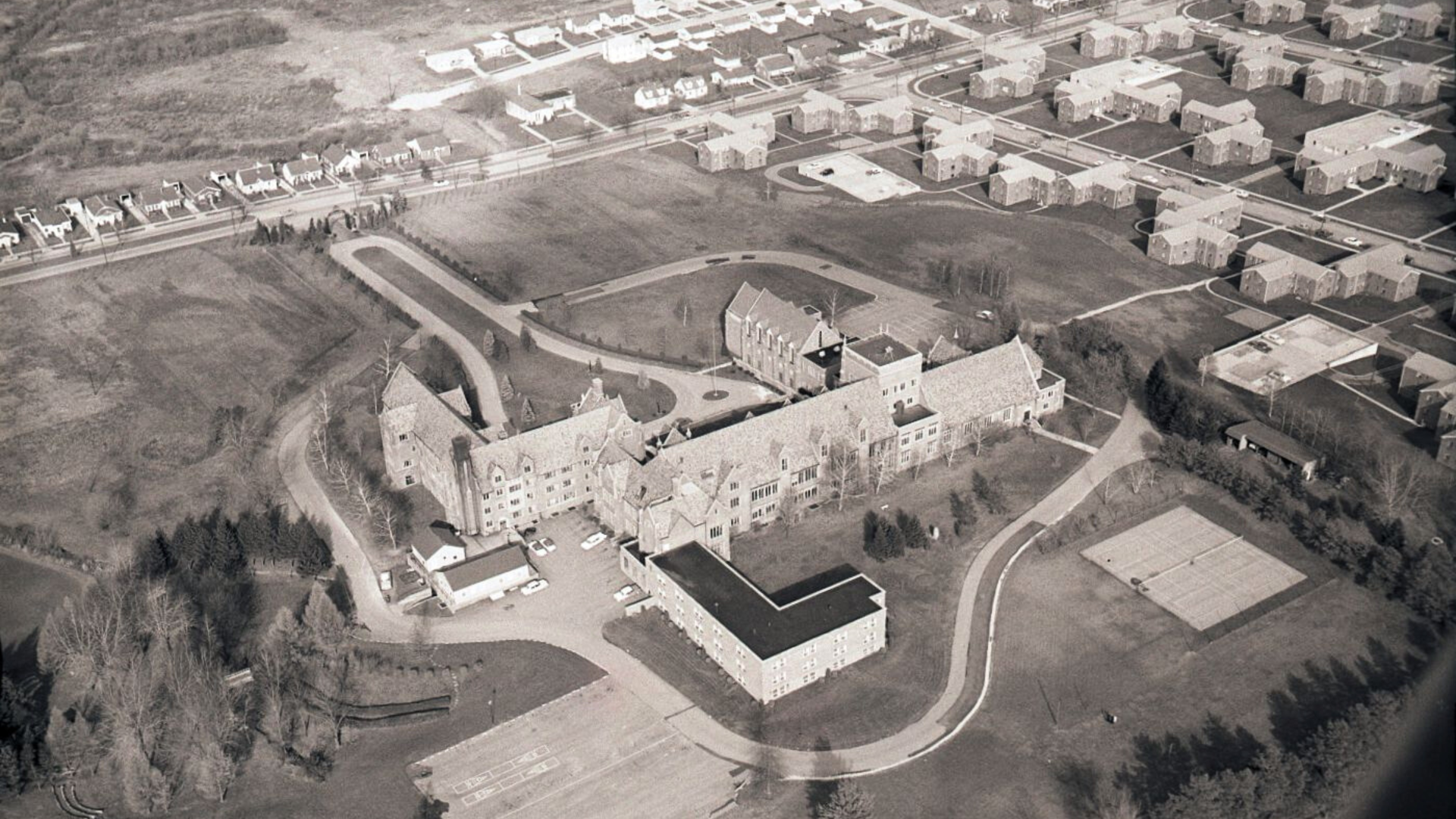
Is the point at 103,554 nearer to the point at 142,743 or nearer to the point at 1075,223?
the point at 142,743

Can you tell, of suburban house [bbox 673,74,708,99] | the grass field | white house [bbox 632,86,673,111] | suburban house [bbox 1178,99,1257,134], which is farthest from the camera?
suburban house [bbox 673,74,708,99]

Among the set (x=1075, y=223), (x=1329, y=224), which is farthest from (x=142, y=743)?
(x=1329, y=224)

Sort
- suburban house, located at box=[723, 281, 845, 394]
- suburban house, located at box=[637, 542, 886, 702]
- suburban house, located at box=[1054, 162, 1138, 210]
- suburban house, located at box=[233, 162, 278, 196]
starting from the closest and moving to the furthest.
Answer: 1. suburban house, located at box=[637, 542, 886, 702]
2. suburban house, located at box=[723, 281, 845, 394]
3. suburban house, located at box=[1054, 162, 1138, 210]
4. suburban house, located at box=[233, 162, 278, 196]

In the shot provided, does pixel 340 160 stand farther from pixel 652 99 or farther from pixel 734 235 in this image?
pixel 734 235

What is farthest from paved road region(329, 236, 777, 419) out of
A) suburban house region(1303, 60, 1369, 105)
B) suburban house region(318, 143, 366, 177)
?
suburban house region(1303, 60, 1369, 105)

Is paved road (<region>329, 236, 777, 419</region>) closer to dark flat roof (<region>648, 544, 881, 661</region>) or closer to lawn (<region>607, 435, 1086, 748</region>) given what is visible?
lawn (<region>607, 435, 1086, 748</region>)

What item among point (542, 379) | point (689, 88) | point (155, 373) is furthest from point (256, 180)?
point (542, 379)

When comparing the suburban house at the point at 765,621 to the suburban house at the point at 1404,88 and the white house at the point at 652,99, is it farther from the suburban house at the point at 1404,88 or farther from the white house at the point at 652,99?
the suburban house at the point at 1404,88

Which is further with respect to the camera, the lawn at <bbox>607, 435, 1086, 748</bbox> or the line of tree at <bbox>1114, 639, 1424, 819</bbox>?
the lawn at <bbox>607, 435, 1086, 748</bbox>
